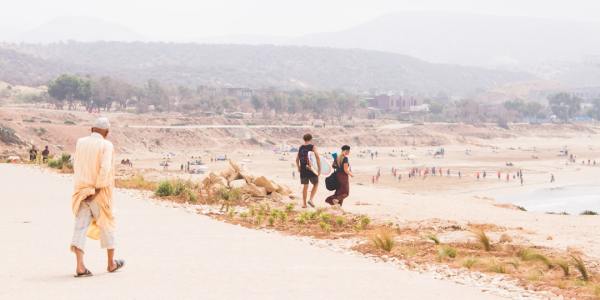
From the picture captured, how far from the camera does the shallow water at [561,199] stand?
125ft

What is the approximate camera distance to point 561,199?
44.1 metres

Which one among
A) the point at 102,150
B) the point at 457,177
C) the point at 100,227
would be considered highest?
the point at 102,150

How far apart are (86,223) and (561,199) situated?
4075 cm

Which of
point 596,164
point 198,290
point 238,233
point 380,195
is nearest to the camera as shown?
point 198,290

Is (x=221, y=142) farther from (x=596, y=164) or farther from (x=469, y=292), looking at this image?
(x=469, y=292)

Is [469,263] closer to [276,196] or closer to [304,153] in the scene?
[304,153]

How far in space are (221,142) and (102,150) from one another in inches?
Result: 3260

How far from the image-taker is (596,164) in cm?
7600

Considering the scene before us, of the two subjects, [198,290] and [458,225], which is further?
[458,225]

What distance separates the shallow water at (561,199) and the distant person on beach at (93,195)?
30.7 metres

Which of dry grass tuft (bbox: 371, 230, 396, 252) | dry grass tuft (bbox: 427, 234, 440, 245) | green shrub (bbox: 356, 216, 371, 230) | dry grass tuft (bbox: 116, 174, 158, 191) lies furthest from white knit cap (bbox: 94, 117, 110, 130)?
dry grass tuft (bbox: 116, 174, 158, 191)

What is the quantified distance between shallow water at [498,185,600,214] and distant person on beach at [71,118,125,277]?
30729 mm

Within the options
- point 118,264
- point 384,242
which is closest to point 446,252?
point 384,242

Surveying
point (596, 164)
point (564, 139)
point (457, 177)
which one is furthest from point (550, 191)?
point (564, 139)
